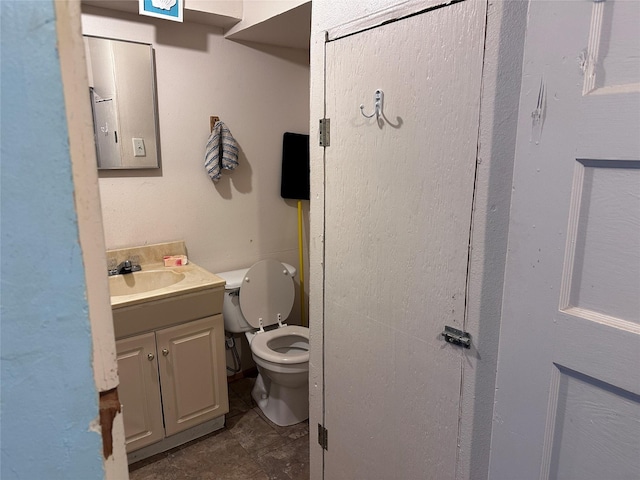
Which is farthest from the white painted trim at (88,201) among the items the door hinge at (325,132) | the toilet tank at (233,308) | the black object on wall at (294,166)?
the black object on wall at (294,166)

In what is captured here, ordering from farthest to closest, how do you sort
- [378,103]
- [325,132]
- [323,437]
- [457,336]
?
[323,437] → [325,132] → [378,103] → [457,336]

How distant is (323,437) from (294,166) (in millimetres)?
1581

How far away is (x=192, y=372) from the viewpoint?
207cm

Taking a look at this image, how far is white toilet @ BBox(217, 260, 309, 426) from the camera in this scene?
2.22 m

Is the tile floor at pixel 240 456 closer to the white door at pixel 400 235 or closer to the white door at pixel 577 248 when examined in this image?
the white door at pixel 400 235

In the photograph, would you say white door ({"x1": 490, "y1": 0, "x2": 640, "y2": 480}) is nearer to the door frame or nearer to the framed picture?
the door frame

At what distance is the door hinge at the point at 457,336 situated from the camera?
112 cm

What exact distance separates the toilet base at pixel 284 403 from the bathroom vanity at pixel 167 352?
0.82 feet

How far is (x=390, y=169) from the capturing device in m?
1.28

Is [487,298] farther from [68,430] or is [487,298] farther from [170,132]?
[170,132]

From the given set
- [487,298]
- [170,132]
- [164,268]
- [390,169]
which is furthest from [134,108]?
[487,298]

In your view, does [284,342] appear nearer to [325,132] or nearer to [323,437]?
[323,437]

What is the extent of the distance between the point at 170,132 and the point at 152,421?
1428 mm

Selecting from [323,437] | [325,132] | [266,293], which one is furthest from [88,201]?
[266,293]
